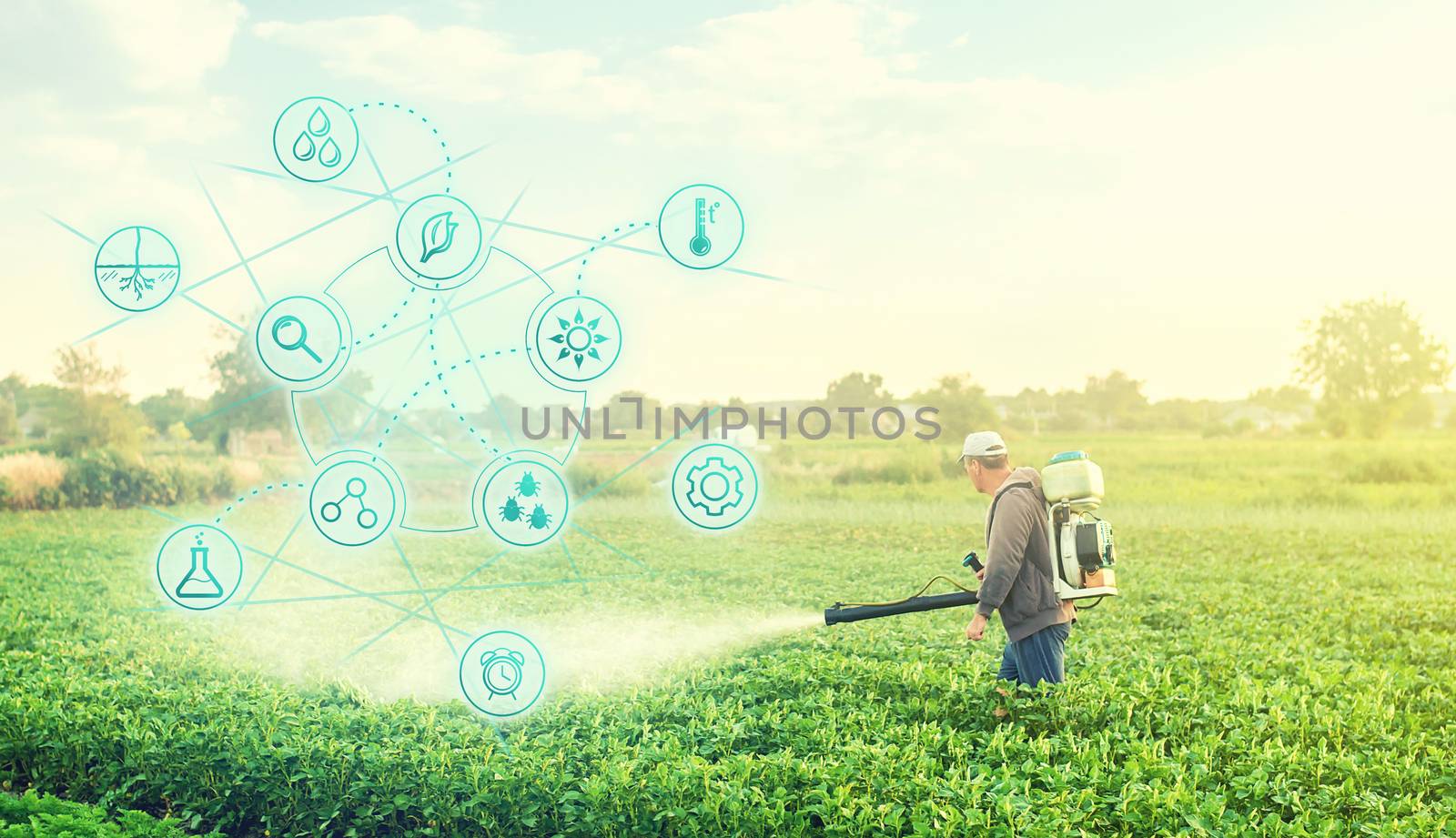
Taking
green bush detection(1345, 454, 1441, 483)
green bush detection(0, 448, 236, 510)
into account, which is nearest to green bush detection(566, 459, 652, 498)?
green bush detection(0, 448, 236, 510)

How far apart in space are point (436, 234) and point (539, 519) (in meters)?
1.60

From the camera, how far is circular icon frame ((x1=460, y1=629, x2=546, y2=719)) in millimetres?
5543

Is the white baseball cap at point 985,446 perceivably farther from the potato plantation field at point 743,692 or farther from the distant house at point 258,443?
the distant house at point 258,443

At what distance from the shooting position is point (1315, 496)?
44.3ft

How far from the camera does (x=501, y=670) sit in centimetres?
555

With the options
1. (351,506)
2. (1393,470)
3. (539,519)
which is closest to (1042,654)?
(539,519)

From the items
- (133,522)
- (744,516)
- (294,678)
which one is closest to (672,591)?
(294,678)

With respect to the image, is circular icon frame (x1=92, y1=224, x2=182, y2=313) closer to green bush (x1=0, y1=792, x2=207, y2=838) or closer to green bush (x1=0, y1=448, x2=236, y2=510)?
green bush (x1=0, y1=792, x2=207, y2=838)

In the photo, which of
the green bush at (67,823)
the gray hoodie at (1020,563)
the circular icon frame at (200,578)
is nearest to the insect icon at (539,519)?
the circular icon frame at (200,578)

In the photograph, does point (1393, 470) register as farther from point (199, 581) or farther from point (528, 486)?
point (199, 581)

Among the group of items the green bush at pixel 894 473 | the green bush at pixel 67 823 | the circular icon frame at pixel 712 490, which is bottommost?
the green bush at pixel 67 823

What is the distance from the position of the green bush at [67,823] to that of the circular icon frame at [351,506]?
1568 millimetres

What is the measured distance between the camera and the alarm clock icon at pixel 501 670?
5.54 metres

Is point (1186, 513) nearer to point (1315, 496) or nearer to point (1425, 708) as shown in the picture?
point (1315, 496)
